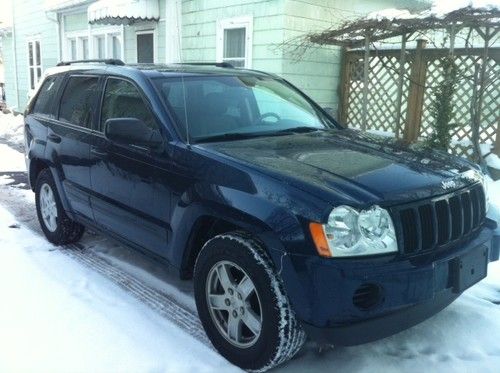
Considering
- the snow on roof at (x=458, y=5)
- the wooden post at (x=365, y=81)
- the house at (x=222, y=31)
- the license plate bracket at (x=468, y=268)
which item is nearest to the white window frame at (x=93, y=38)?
the house at (x=222, y=31)

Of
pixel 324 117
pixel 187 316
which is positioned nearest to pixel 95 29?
pixel 324 117

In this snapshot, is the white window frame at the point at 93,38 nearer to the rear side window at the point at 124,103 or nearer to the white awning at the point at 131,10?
the white awning at the point at 131,10

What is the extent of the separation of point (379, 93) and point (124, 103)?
5962mm

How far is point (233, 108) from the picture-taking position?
12.0ft

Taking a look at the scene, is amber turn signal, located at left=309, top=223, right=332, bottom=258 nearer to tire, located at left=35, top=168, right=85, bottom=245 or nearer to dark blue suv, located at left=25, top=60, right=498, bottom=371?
dark blue suv, located at left=25, top=60, right=498, bottom=371

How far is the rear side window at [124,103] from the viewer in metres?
3.52

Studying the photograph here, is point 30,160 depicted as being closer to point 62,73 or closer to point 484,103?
point 62,73

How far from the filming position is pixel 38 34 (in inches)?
674

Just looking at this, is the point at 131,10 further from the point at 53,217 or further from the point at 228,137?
the point at 228,137

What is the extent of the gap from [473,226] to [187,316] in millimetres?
1938

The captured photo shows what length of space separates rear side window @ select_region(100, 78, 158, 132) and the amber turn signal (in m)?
1.50

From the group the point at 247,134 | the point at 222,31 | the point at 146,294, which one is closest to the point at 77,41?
the point at 222,31

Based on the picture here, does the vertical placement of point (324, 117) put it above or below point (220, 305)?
above

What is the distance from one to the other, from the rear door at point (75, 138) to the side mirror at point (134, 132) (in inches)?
34.0
